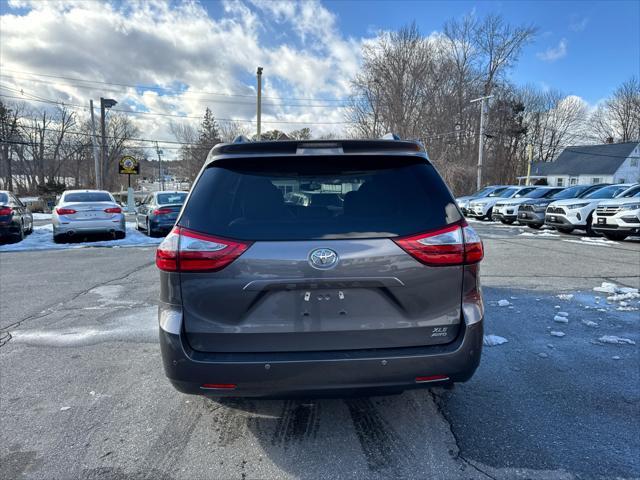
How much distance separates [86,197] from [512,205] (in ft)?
55.7

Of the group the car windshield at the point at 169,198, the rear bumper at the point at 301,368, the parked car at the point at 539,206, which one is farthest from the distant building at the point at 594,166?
the rear bumper at the point at 301,368

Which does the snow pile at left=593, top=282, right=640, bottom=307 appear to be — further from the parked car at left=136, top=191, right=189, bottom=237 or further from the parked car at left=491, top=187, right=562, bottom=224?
the parked car at left=491, top=187, right=562, bottom=224

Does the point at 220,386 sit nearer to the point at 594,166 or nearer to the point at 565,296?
the point at 565,296

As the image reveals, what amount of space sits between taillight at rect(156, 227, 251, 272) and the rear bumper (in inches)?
10.7

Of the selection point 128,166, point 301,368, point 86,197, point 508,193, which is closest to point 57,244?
point 86,197

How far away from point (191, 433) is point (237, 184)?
169 centimetres

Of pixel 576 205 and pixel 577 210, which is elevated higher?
pixel 576 205

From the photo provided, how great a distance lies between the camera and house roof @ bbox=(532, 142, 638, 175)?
51688mm

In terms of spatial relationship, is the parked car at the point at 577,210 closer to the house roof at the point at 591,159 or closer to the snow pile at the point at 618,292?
the snow pile at the point at 618,292

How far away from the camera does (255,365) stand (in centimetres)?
214

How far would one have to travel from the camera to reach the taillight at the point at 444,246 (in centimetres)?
218

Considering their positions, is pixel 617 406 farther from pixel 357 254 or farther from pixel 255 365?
pixel 255 365

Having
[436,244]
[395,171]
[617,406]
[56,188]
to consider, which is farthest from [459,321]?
[56,188]

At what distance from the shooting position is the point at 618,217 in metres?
11.7
